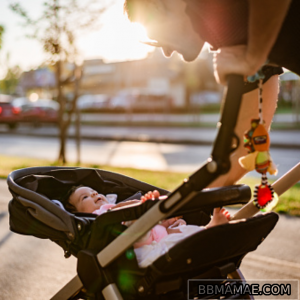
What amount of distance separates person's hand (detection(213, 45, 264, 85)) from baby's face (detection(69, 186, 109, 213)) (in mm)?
1192

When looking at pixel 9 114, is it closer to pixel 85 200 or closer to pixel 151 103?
pixel 151 103

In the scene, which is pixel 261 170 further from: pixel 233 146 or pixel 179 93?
pixel 179 93

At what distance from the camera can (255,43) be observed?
1.81m

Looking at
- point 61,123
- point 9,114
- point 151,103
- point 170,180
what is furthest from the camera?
point 151,103

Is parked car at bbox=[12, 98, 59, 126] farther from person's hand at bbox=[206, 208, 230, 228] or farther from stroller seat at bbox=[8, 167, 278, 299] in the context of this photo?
person's hand at bbox=[206, 208, 230, 228]

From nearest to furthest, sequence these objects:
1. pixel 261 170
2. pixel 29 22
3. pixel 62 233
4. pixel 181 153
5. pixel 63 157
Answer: pixel 261 170, pixel 62 233, pixel 29 22, pixel 63 157, pixel 181 153

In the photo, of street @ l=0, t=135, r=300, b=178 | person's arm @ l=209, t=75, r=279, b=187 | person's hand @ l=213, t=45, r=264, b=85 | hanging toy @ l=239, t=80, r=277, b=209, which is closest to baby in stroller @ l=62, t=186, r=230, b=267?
person's arm @ l=209, t=75, r=279, b=187

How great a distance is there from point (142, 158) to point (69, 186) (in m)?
8.87

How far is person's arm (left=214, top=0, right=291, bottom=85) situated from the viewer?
5.69ft

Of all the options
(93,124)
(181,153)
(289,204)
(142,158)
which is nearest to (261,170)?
(289,204)

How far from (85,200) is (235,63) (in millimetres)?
1305

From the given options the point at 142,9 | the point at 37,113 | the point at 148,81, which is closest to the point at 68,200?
the point at 142,9

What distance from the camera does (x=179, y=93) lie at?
4612cm

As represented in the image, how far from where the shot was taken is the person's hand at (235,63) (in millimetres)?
1859
